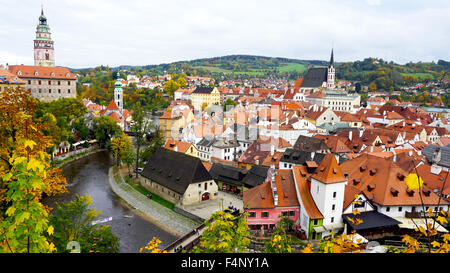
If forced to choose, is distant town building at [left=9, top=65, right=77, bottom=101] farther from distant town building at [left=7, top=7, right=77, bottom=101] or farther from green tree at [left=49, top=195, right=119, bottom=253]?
green tree at [left=49, top=195, right=119, bottom=253]

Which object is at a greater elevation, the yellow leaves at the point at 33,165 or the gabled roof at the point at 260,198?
the yellow leaves at the point at 33,165

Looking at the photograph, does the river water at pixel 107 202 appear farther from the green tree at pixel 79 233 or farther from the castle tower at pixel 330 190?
the castle tower at pixel 330 190

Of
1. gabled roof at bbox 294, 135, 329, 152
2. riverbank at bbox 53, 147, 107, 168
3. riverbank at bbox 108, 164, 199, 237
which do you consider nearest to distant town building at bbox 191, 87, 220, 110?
riverbank at bbox 53, 147, 107, 168

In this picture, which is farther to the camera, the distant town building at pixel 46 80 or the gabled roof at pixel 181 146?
the distant town building at pixel 46 80

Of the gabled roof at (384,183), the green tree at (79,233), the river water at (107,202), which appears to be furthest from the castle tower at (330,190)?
the green tree at (79,233)

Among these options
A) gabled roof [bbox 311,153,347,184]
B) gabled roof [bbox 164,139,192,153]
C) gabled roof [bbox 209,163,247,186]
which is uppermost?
gabled roof [bbox 311,153,347,184]
